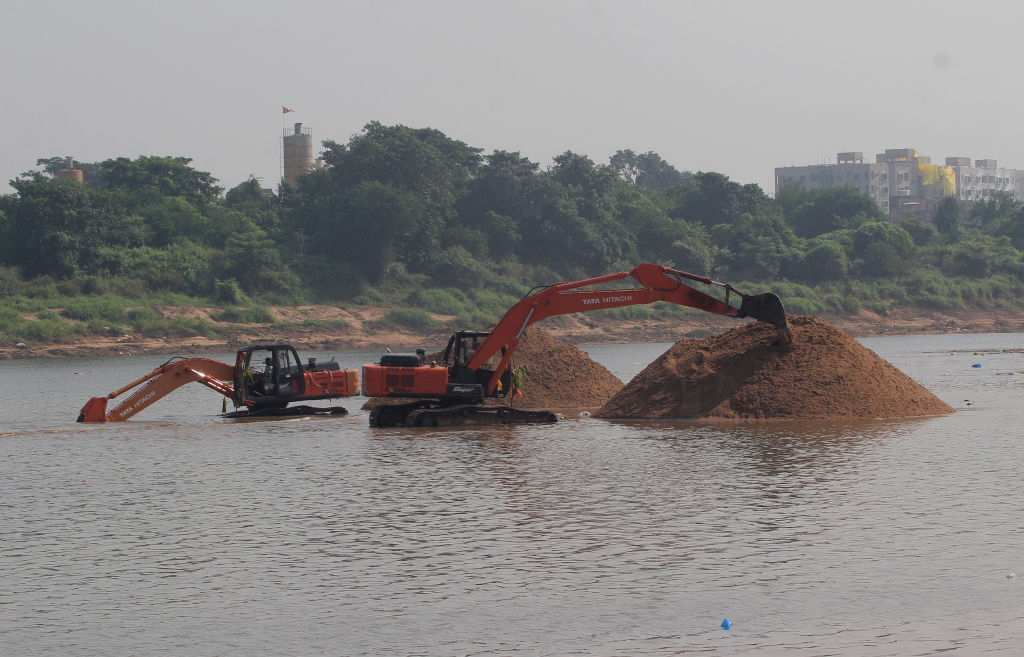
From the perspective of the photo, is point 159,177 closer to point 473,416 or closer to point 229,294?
point 229,294

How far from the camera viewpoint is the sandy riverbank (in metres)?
74.1

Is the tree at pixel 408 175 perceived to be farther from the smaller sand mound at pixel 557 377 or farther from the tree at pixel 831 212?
the smaller sand mound at pixel 557 377

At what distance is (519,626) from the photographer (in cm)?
1152

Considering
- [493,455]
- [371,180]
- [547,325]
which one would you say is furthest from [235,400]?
[371,180]

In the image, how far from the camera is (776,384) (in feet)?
91.0

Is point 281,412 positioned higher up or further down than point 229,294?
further down

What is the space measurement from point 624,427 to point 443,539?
42.2ft

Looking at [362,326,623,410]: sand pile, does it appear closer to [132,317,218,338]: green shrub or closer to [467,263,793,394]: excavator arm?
[467,263,793,394]: excavator arm

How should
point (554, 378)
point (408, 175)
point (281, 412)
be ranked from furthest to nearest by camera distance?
point (408, 175) < point (554, 378) < point (281, 412)

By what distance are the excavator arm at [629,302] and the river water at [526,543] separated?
2409 millimetres

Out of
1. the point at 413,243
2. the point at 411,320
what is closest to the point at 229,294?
the point at 411,320

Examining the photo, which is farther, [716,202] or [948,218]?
[948,218]

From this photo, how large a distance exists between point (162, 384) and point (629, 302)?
1238cm

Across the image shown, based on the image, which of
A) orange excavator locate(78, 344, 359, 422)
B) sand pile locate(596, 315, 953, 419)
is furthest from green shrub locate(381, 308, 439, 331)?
sand pile locate(596, 315, 953, 419)
